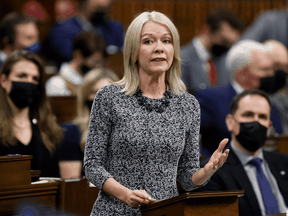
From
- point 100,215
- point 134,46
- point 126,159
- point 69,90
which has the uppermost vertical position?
point 69,90

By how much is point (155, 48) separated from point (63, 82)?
2475 millimetres

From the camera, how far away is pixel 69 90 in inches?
147

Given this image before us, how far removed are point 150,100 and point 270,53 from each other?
2440 mm

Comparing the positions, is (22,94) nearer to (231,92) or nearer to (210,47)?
(231,92)

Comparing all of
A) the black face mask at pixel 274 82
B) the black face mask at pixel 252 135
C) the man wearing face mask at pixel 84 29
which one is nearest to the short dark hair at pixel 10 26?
the man wearing face mask at pixel 84 29

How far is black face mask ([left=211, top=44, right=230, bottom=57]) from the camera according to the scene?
4.38 m

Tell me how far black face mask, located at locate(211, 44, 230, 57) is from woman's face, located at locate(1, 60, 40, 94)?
7.67 ft

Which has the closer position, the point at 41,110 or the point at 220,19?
the point at 41,110

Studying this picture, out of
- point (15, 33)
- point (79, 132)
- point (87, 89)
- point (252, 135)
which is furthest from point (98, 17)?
point (252, 135)

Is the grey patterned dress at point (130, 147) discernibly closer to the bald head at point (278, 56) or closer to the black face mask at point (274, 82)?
the black face mask at point (274, 82)

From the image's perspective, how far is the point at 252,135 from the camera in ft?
7.41

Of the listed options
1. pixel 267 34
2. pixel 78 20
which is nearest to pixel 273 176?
pixel 267 34

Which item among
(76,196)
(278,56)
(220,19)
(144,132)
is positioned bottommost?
(76,196)

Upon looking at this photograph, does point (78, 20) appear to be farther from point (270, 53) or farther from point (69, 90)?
point (270, 53)
